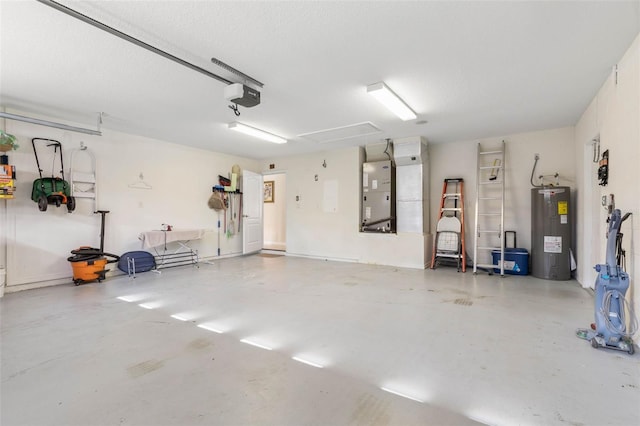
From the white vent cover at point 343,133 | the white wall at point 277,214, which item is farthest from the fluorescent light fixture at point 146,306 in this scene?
the white wall at point 277,214

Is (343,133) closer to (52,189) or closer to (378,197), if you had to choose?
(378,197)

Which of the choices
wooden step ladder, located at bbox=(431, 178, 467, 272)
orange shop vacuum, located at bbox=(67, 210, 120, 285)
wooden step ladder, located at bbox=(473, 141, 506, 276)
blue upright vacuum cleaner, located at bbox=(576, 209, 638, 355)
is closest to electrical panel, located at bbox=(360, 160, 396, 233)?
wooden step ladder, located at bbox=(431, 178, 467, 272)

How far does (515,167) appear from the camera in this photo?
5.55 metres

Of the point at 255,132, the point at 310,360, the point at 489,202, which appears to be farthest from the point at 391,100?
the point at 489,202

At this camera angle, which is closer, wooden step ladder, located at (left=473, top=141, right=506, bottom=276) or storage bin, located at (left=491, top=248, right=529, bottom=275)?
storage bin, located at (left=491, top=248, right=529, bottom=275)

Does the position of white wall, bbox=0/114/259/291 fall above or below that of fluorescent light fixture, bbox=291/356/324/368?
above

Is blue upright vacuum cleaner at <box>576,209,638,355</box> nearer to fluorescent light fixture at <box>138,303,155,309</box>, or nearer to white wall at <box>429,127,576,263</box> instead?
white wall at <box>429,127,576,263</box>

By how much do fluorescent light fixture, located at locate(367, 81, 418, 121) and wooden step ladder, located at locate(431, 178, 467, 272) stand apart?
7.38 feet

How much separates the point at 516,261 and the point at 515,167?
1779 mm

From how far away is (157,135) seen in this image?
560cm

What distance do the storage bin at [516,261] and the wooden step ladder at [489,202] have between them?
0.25 meters

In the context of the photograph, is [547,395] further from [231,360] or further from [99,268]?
[99,268]

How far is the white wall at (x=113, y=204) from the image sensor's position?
4.29m

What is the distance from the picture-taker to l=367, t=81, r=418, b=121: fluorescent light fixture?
3377 millimetres
